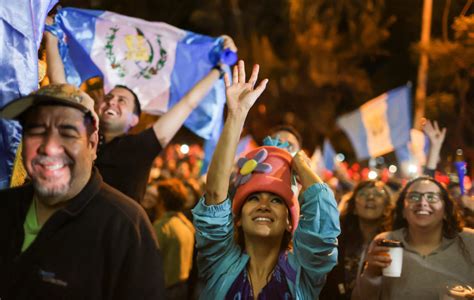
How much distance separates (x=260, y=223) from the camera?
4523 mm

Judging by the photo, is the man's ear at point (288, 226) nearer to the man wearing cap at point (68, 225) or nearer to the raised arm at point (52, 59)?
the man wearing cap at point (68, 225)

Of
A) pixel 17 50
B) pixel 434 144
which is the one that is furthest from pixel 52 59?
pixel 434 144

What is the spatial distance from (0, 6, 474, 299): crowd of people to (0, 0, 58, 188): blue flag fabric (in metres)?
0.23

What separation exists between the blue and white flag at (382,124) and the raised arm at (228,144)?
365 inches

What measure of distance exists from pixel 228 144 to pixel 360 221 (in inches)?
131

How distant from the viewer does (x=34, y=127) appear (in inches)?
130

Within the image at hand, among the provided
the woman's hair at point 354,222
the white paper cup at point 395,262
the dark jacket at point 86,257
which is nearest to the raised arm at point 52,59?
the dark jacket at point 86,257

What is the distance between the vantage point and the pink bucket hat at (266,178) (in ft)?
15.1

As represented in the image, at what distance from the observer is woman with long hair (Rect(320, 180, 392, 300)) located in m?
6.88

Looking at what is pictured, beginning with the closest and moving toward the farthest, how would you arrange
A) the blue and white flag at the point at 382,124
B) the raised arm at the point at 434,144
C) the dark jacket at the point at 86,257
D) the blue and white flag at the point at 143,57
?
1. the dark jacket at the point at 86,257
2. the blue and white flag at the point at 143,57
3. the raised arm at the point at 434,144
4. the blue and white flag at the point at 382,124

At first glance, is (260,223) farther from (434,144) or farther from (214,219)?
(434,144)

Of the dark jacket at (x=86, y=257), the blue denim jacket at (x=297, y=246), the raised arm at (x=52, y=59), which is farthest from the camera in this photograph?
the raised arm at (x=52, y=59)

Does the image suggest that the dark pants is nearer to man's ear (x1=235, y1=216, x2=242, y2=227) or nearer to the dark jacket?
man's ear (x1=235, y1=216, x2=242, y2=227)

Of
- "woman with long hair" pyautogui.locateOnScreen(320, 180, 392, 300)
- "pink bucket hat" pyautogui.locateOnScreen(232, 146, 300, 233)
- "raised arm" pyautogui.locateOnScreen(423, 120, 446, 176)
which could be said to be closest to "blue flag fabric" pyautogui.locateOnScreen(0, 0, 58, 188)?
"pink bucket hat" pyautogui.locateOnScreen(232, 146, 300, 233)
